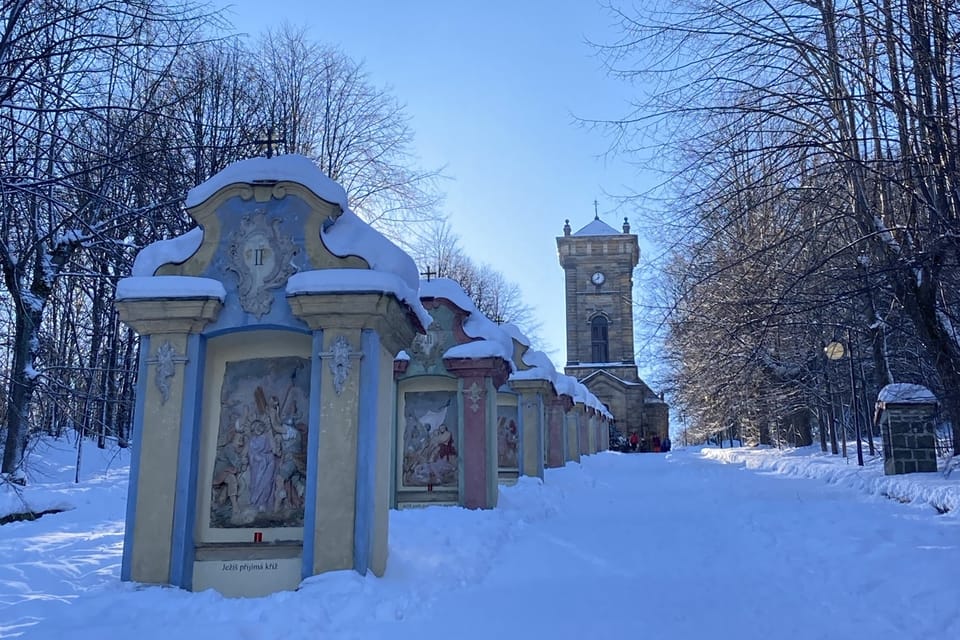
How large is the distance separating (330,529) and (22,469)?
9302mm

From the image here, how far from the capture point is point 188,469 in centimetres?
730

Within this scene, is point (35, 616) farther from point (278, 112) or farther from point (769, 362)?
point (769, 362)

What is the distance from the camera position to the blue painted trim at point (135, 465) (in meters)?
7.18

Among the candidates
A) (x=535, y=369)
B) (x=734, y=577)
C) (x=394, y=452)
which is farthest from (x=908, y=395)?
(x=535, y=369)

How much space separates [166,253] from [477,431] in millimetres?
7122

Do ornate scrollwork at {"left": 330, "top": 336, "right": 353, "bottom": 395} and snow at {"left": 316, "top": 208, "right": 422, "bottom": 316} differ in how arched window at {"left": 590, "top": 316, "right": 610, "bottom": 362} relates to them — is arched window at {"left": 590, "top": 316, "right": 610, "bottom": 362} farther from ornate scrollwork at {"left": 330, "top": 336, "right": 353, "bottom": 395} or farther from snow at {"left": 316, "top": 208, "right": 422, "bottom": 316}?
ornate scrollwork at {"left": 330, "top": 336, "right": 353, "bottom": 395}

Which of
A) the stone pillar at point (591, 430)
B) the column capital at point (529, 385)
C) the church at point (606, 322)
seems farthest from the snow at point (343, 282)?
the church at point (606, 322)

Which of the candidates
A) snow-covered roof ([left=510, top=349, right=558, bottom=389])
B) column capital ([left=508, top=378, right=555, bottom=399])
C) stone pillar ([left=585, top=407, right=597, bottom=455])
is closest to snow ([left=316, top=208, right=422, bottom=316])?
column capital ([left=508, top=378, right=555, bottom=399])

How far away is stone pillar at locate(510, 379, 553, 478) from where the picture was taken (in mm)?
20062

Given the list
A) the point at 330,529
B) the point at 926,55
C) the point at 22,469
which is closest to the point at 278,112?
the point at 22,469

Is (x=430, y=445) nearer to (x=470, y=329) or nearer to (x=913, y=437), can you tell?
(x=470, y=329)

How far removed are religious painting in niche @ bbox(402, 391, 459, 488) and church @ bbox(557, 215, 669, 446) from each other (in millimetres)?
49271

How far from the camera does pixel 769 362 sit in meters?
23.1

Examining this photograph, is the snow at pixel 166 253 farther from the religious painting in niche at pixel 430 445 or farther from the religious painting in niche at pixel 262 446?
the religious painting in niche at pixel 430 445
